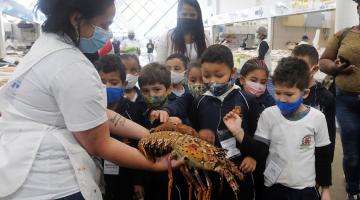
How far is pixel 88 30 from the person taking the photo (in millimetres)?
1163

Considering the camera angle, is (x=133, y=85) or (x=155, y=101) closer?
(x=155, y=101)

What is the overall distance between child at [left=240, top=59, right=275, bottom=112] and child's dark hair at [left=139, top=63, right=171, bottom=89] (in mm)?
546

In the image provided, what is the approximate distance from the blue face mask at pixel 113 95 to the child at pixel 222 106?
0.42 m

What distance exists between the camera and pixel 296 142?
161 cm

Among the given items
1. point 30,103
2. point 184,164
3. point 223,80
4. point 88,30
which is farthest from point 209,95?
point 30,103

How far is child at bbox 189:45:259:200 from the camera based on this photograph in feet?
5.30

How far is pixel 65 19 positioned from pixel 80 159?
473mm

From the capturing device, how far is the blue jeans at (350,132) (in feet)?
8.15

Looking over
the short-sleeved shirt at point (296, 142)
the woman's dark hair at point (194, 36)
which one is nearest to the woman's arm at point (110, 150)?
the short-sleeved shirt at point (296, 142)

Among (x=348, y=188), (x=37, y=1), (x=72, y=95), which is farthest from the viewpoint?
(x=348, y=188)

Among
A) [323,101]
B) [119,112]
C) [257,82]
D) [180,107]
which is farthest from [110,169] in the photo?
[323,101]

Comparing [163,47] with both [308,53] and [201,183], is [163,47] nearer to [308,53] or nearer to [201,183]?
[308,53]

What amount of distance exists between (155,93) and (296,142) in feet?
2.81

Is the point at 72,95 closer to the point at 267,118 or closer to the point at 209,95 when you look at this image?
the point at 209,95
